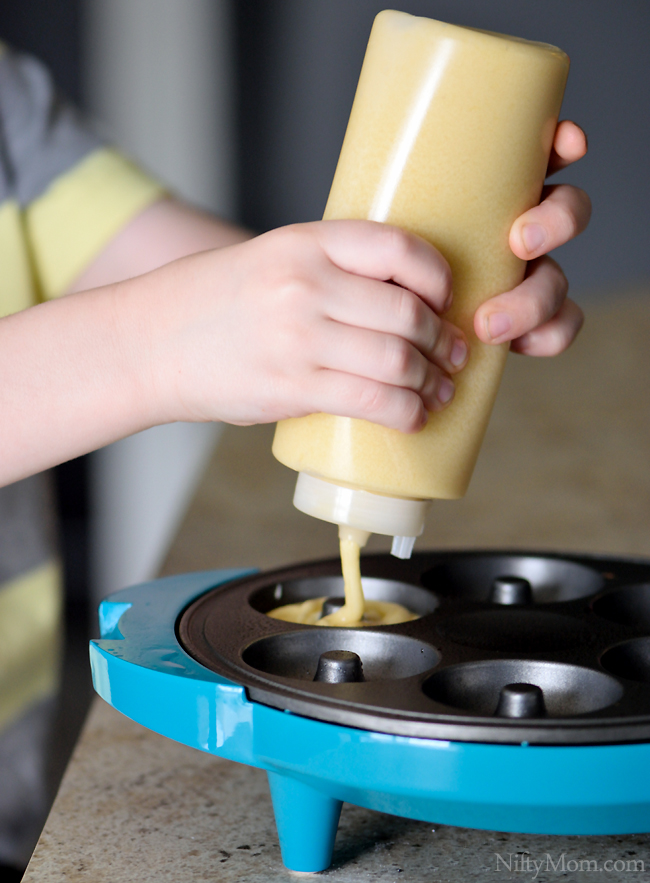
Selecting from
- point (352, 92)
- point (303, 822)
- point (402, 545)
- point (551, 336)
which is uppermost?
point (352, 92)

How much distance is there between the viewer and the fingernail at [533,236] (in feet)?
1.91

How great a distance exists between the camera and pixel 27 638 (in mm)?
1097

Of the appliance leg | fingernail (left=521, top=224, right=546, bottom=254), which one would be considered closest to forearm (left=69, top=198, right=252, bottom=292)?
fingernail (left=521, top=224, right=546, bottom=254)

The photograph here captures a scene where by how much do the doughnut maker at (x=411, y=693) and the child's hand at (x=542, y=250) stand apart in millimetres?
199

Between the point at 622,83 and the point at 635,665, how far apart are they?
3.29 meters

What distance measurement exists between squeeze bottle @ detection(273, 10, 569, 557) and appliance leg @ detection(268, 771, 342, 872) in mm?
157

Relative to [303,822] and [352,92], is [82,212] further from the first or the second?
[352,92]

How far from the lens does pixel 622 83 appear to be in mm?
3447

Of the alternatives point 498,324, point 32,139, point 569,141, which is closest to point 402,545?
point 498,324

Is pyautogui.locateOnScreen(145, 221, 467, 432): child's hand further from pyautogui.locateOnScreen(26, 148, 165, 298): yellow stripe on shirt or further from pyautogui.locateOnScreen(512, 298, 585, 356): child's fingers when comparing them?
pyautogui.locateOnScreen(26, 148, 165, 298): yellow stripe on shirt

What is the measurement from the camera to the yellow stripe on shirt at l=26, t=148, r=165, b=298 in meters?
1.13

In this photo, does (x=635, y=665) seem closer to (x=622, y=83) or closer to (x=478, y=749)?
(x=478, y=749)

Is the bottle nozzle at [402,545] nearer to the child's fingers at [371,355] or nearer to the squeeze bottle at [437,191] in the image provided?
the squeeze bottle at [437,191]

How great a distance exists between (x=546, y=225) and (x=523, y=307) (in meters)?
0.05
